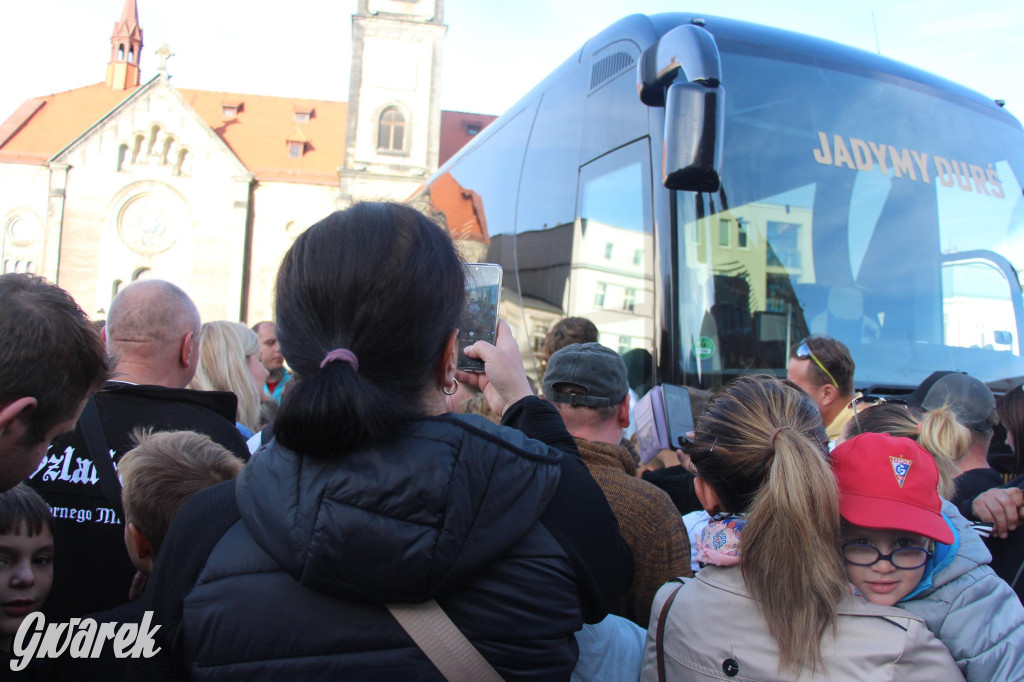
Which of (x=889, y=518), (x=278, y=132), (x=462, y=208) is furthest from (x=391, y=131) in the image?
(x=889, y=518)

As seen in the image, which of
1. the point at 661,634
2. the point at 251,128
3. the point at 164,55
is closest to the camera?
the point at 661,634

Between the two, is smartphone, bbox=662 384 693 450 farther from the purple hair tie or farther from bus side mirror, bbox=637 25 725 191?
the purple hair tie

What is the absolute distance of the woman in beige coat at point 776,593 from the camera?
1544 mm

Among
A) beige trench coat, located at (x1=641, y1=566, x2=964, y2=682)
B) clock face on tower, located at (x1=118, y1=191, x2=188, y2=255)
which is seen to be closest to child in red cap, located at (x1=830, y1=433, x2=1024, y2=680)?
beige trench coat, located at (x1=641, y1=566, x2=964, y2=682)

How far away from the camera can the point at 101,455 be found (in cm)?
233

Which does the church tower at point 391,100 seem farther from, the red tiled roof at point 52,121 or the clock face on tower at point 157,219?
the red tiled roof at point 52,121

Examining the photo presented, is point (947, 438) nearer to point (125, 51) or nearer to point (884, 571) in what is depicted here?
point (884, 571)

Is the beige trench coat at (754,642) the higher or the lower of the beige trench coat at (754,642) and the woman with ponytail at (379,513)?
the lower

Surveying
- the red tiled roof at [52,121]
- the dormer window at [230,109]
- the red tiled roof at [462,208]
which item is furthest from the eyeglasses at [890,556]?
the dormer window at [230,109]

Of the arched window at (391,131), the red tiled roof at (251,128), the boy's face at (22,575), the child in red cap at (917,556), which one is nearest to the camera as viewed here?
the child in red cap at (917,556)

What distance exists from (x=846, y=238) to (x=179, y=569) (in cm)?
414

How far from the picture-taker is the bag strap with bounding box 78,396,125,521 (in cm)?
227

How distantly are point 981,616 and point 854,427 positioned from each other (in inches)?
65.0

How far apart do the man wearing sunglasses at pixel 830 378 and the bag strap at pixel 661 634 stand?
239 centimetres
